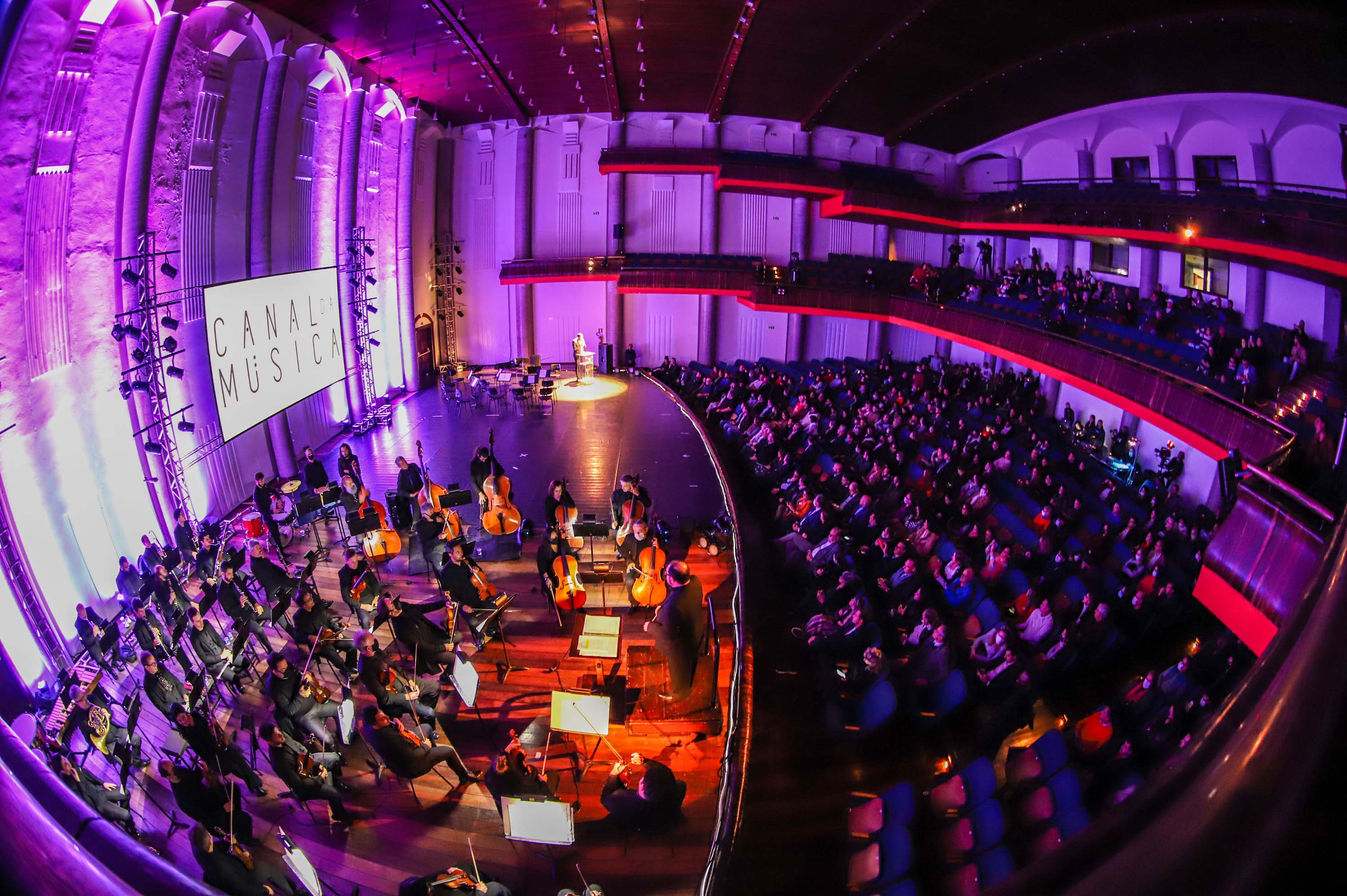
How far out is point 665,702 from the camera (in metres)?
7.00

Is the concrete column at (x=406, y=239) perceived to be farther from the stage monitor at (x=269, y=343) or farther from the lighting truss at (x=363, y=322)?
the stage monitor at (x=269, y=343)

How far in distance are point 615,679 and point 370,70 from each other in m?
16.4

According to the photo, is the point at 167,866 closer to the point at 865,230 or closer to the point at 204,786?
the point at 204,786

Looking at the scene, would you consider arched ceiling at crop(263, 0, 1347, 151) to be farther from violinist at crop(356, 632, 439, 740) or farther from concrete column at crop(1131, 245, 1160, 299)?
violinist at crop(356, 632, 439, 740)

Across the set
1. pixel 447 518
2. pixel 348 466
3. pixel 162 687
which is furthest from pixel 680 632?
pixel 348 466

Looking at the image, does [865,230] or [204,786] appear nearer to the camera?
[204,786]

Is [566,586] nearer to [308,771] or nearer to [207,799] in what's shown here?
[308,771]

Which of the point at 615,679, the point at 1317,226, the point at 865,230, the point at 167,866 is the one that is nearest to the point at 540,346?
the point at 865,230

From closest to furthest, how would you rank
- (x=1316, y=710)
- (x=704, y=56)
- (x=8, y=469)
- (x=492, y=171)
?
1. (x=1316, y=710)
2. (x=8, y=469)
3. (x=704, y=56)
4. (x=492, y=171)

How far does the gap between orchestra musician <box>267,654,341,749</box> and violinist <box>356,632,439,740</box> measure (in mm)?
368

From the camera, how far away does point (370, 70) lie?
16.7m

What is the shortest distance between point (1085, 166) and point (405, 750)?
20.9 metres

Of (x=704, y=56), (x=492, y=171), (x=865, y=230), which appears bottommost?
(x=865, y=230)

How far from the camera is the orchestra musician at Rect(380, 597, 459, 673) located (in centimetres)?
698
